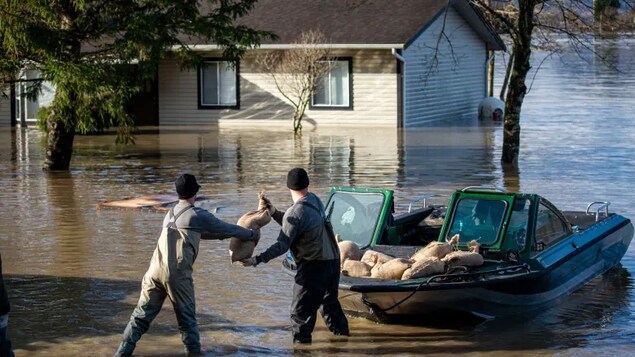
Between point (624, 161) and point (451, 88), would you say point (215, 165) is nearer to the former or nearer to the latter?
point (624, 161)

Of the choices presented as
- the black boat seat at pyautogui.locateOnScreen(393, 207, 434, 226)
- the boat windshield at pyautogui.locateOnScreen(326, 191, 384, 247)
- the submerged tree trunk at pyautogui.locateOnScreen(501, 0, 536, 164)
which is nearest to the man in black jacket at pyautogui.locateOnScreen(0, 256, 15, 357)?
the boat windshield at pyautogui.locateOnScreen(326, 191, 384, 247)

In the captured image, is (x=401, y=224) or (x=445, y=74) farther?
(x=445, y=74)

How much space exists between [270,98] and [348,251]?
25.1 meters

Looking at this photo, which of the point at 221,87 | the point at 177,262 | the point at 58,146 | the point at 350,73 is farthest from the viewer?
the point at 221,87

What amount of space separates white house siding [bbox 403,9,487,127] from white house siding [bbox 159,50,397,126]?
67cm

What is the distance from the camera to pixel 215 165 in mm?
26312

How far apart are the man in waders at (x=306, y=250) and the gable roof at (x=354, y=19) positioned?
76.5 ft

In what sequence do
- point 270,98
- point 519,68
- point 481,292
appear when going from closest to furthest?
point 481,292 < point 519,68 < point 270,98

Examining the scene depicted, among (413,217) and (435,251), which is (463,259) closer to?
(435,251)

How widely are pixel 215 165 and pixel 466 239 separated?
14.5m

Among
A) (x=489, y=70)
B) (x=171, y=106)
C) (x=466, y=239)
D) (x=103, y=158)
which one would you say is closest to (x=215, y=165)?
(x=103, y=158)

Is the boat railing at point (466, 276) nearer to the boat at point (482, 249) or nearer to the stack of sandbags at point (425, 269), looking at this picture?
the boat at point (482, 249)

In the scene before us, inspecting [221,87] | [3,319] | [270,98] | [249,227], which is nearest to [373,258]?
[249,227]

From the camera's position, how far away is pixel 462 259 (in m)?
11.3
